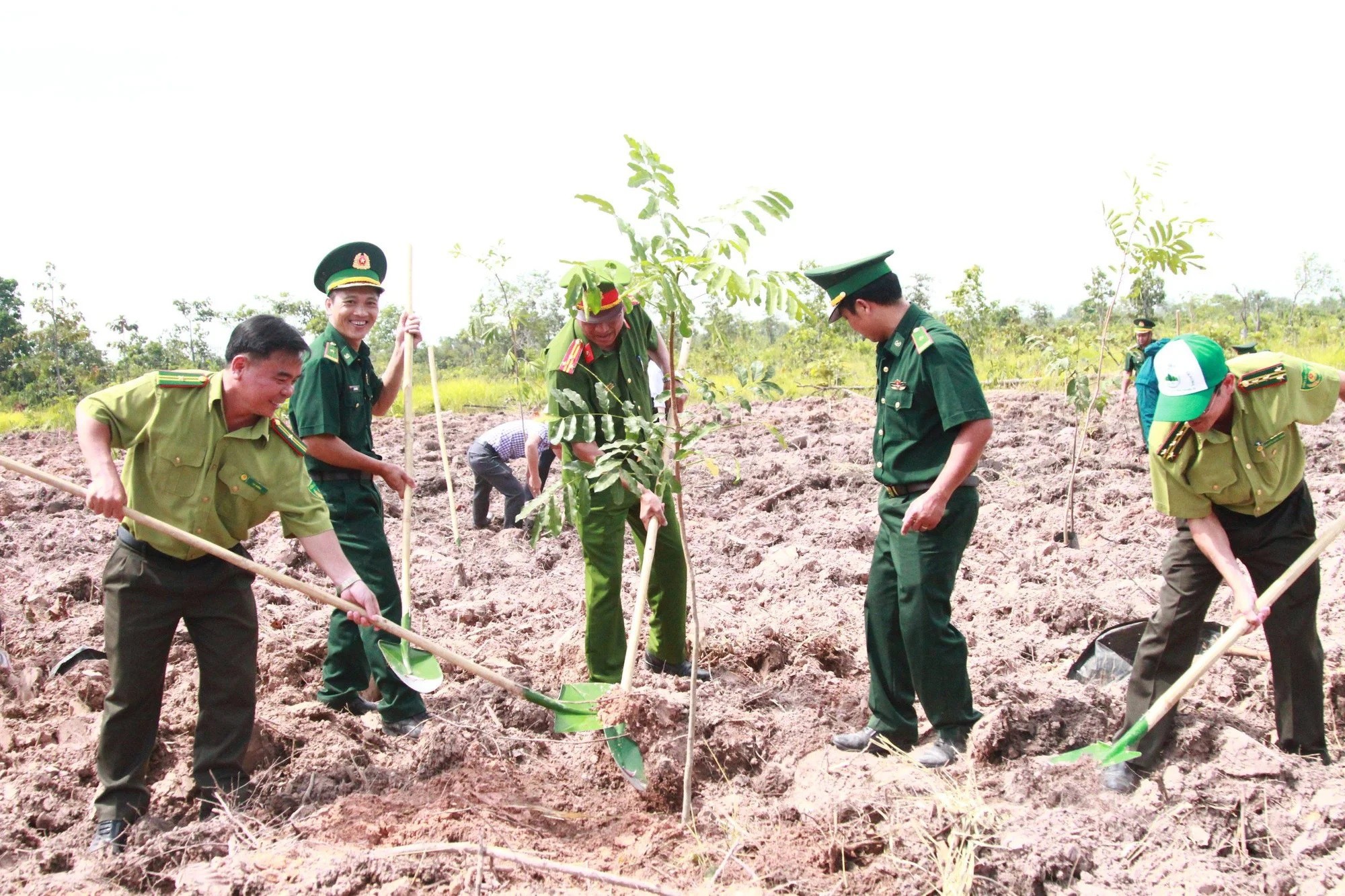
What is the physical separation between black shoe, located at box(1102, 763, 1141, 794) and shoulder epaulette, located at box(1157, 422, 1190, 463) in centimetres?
97

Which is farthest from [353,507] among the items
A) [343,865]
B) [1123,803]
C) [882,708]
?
[1123,803]

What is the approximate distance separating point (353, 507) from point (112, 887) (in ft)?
4.73

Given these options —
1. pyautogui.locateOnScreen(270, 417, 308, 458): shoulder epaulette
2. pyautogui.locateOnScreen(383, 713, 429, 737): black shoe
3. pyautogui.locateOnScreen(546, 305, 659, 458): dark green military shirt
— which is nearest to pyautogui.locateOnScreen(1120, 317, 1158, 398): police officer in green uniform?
pyautogui.locateOnScreen(546, 305, 659, 458): dark green military shirt

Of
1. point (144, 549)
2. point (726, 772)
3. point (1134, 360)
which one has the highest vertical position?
point (1134, 360)

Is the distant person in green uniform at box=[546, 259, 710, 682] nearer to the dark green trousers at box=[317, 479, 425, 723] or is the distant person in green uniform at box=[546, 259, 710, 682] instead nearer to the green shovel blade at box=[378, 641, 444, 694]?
the green shovel blade at box=[378, 641, 444, 694]

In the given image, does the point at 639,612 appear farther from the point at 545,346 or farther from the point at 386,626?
the point at 545,346

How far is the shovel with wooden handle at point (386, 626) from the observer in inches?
108

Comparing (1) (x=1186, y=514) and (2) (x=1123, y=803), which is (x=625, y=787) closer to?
(2) (x=1123, y=803)

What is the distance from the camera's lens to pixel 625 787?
3.32 meters

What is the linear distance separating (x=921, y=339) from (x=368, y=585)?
2176 millimetres

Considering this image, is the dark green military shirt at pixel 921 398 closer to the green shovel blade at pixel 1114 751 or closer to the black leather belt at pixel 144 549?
the green shovel blade at pixel 1114 751

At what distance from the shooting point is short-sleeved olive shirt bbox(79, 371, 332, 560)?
282 centimetres

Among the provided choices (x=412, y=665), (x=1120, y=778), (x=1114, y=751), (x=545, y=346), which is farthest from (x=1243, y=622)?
(x=545, y=346)

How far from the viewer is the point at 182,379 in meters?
2.88
